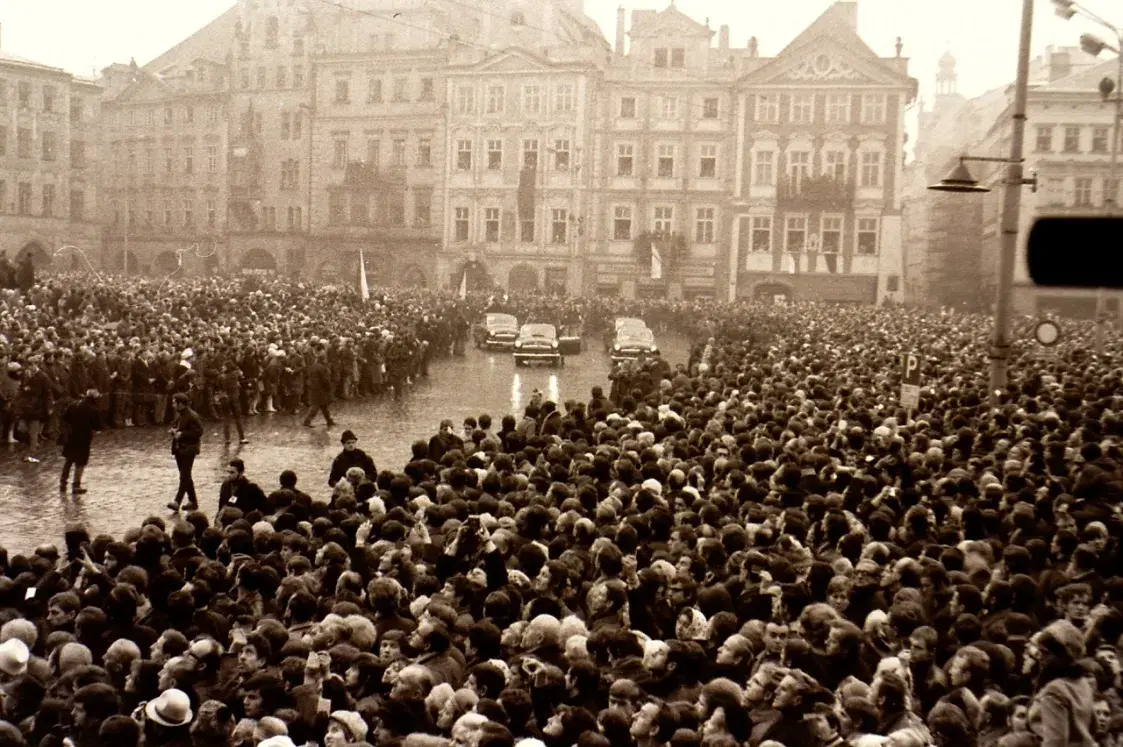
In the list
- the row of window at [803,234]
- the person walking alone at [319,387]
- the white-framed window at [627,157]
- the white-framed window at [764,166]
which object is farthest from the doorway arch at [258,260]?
the person walking alone at [319,387]

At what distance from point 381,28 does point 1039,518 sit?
68819 mm

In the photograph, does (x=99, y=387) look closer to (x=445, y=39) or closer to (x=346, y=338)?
(x=346, y=338)

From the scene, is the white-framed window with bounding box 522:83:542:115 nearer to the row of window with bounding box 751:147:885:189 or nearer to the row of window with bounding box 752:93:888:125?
the row of window with bounding box 752:93:888:125

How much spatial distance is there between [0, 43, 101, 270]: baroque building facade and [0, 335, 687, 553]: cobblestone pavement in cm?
4877

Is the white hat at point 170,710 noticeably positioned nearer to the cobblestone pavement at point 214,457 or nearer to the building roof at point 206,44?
the cobblestone pavement at point 214,457

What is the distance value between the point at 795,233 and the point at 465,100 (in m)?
20.7

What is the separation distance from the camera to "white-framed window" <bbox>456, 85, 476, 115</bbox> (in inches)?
2699

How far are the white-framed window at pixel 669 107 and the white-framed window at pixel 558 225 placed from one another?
25.2ft

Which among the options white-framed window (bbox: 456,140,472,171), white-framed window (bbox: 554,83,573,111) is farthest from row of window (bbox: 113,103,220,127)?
white-framed window (bbox: 554,83,573,111)

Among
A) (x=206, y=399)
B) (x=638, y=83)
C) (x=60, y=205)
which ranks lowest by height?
(x=206, y=399)

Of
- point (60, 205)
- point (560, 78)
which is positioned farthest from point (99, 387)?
point (60, 205)

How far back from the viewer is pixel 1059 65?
7319 centimetres

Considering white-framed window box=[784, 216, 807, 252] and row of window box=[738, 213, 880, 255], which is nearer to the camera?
row of window box=[738, 213, 880, 255]

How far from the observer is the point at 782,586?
8508mm
